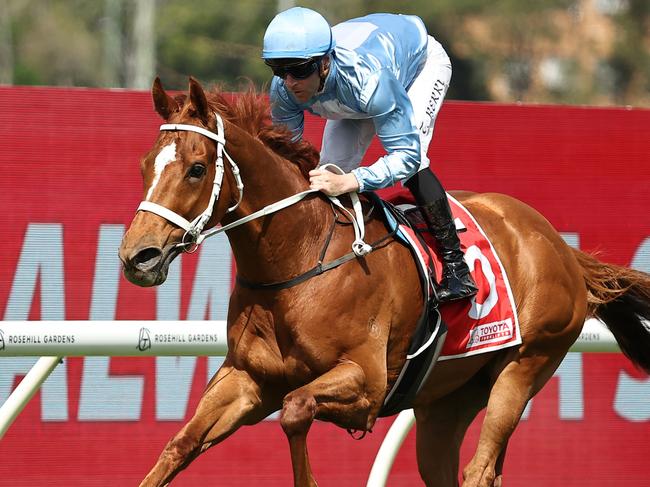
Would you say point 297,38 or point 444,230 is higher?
point 297,38

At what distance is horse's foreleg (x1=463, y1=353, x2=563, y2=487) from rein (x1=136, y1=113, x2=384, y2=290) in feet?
2.95

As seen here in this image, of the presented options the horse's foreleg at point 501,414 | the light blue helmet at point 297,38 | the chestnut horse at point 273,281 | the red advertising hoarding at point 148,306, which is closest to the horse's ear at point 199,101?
the chestnut horse at point 273,281

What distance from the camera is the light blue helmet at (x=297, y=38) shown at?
159 inches

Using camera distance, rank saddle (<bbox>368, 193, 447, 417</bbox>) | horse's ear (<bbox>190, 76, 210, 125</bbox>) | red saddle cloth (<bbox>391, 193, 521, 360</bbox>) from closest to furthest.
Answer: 1. horse's ear (<bbox>190, 76, 210, 125</bbox>)
2. saddle (<bbox>368, 193, 447, 417</bbox>)
3. red saddle cloth (<bbox>391, 193, 521, 360</bbox>)

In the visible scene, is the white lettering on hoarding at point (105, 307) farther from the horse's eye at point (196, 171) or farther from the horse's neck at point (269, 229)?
the horse's eye at point (196, 171)

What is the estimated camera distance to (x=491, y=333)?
4746 millimetres

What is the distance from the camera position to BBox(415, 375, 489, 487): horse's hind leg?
16.4 feet

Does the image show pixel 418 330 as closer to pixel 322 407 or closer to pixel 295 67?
pixel 322 407

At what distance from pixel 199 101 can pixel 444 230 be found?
1102 mm

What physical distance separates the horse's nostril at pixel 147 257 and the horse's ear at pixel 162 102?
1.75 feet

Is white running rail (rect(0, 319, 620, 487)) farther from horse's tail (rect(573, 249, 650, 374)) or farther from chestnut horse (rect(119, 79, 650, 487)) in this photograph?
horse's tail (rect(573, 249, 650, 374))

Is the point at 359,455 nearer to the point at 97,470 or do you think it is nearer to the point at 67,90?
the point at 97,470

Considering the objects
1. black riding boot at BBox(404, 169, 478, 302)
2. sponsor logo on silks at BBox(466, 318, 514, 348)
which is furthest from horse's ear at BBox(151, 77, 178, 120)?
sponsor logo on silks at BBox(466, 318, 514, 348)

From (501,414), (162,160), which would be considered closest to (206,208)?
(162,160)
